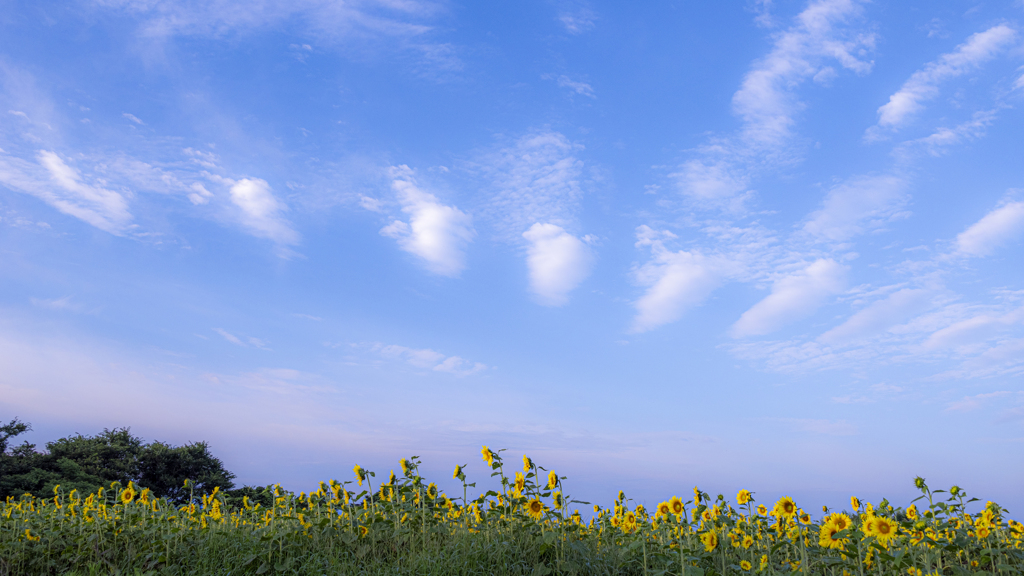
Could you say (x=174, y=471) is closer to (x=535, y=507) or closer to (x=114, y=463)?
(x=114, y=463)

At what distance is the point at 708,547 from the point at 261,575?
4433 mm

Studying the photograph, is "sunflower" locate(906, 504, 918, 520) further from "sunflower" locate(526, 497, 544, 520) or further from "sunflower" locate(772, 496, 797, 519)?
"sunflower" locate(526, 497, 544, 520)

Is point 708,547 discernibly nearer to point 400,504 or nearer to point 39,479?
point 400,504

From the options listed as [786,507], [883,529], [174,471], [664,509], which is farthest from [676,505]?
[174,471]

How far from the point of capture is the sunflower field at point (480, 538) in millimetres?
5395

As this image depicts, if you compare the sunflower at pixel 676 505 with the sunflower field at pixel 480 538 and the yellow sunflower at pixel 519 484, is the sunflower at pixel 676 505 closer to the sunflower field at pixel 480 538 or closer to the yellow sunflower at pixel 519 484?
the sunflower field at pixel 480 538

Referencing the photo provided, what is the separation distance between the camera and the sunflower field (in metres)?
5.39

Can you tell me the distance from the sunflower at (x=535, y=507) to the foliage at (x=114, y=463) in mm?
16006

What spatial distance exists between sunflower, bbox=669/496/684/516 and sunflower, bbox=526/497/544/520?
4.23 ft

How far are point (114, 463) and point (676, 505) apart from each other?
1991 centimetres

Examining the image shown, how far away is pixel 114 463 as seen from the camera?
19.0m

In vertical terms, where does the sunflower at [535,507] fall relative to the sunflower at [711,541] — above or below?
above

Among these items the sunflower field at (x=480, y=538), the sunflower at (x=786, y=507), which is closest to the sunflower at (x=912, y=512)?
the sunflower field at (x=480, y=538)

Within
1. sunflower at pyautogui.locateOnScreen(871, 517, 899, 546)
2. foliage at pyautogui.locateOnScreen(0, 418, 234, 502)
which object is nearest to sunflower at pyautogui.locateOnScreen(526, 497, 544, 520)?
sunflower at pyautogui.locateOnScreen(871, 517, 899, 546)
